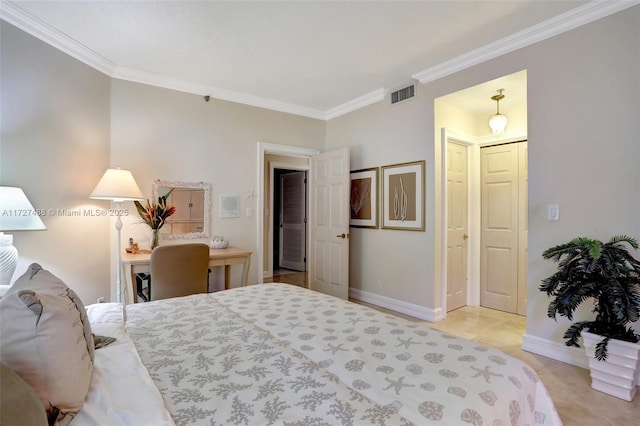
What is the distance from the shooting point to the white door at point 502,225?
11.9ft

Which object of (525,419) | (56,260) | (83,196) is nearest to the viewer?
(525,419)

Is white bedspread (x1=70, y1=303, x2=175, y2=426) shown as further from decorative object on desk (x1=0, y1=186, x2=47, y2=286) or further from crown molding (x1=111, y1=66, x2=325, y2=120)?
crown molding (x1=111, y1=66, x2=325, y2=120)

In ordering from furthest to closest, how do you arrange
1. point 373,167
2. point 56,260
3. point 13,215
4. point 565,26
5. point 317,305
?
point 373,167, point 56,260, point 565,26, point 13,215, point 317,305

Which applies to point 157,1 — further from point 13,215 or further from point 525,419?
point 525,419

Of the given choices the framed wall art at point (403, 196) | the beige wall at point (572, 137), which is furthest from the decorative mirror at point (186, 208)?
the beige wall at point (572, 137)

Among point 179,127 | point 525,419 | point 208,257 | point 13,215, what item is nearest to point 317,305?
point 525,419

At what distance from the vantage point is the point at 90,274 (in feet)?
9.69

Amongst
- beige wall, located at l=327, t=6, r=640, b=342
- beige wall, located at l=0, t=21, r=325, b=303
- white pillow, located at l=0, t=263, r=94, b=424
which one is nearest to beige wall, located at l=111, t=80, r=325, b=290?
beige wall, located at l=0, t=21, r=325, b=303

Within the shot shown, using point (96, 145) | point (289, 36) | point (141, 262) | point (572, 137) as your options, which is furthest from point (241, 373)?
point (96, 145)

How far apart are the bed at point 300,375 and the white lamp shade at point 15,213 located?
0.93 meters

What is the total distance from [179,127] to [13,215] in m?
1.85

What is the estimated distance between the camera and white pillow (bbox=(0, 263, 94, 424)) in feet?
2.50

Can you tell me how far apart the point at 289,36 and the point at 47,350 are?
2595 mm

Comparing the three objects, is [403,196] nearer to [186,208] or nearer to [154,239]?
[186,208]
